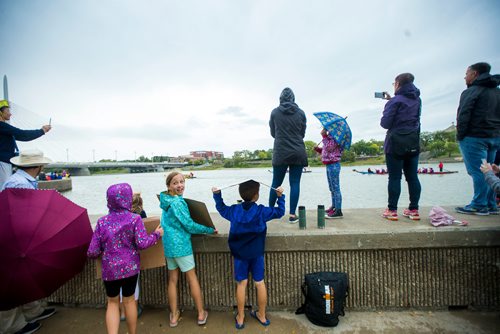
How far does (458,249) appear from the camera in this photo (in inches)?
103

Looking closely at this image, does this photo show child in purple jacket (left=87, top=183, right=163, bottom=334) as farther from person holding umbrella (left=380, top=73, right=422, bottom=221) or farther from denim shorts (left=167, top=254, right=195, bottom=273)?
person holding umbrella (left=380, top=73, right=422, bottom=221)

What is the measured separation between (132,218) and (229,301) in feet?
5.11

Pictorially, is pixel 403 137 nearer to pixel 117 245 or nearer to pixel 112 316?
pixel 117 245

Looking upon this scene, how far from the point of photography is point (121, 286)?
223 cm

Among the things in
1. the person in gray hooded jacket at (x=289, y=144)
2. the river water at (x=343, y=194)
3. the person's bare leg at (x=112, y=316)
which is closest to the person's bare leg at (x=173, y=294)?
the person's bare leg at (x=112, y=316)

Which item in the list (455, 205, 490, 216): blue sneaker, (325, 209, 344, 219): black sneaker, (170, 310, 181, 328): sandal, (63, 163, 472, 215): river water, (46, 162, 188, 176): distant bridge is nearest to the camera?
(170, 310, 181, 328): sandal

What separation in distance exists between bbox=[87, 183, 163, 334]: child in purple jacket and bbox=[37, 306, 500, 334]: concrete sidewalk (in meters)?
0.67

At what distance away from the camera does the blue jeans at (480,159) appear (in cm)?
330

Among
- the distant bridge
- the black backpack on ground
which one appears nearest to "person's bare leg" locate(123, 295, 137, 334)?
the black backpack on ground

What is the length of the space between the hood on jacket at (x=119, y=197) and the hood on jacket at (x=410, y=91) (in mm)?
3671

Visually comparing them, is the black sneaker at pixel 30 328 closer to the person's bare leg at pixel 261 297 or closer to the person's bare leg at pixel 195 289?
the person's bare leg at pixel 195 289

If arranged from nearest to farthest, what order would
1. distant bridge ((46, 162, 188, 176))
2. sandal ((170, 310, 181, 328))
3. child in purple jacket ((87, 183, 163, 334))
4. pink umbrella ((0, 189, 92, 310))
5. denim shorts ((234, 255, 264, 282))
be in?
pink umbrella ((0, 189, 92, 310)) → child in purple jacket ((87, 183, 163, 334)) → denim shorts ((234, 255, 264, 282)) → sandal ((170, 310, 181, 328)) → distant bridge ((46, 162, 188, 176))

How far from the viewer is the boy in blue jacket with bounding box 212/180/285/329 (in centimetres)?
249

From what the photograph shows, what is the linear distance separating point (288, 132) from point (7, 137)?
3.92 meters
